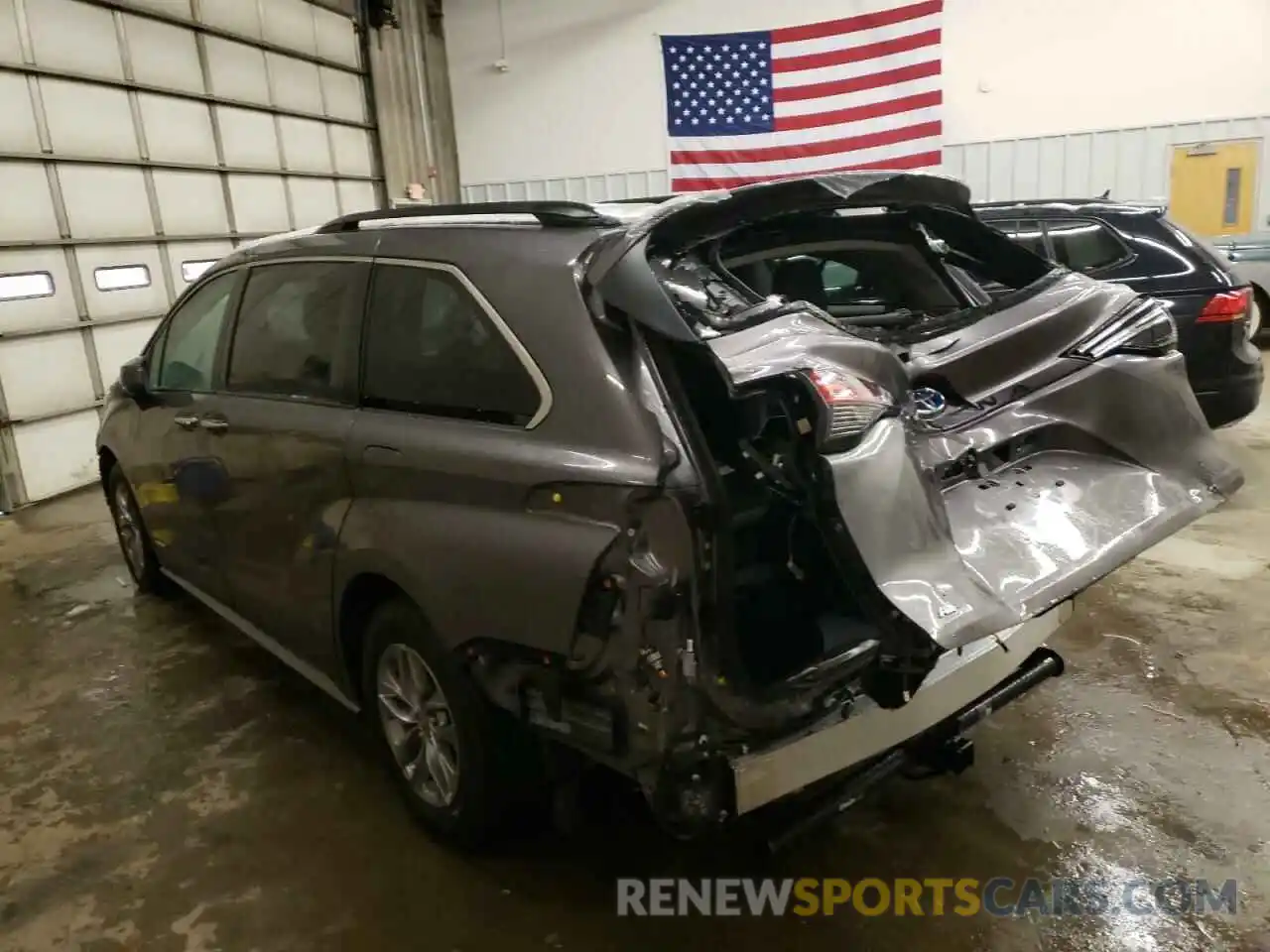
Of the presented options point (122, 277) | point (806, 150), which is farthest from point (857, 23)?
point (122, 277)

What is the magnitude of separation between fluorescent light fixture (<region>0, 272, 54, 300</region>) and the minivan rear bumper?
6.91 meters

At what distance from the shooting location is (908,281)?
312 cm

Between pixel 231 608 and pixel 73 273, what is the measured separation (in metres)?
5.13

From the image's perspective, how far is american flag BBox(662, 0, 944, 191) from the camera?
35.4 feet

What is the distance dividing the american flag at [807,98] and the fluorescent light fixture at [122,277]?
21.2 feet

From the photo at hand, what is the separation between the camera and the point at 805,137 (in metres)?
11.3

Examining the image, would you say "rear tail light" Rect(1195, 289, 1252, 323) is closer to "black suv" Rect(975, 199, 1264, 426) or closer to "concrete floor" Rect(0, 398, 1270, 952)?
"black suv" Rect(975, 199, 1264, 426)

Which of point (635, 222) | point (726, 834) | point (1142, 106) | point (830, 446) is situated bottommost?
point (726, 834)

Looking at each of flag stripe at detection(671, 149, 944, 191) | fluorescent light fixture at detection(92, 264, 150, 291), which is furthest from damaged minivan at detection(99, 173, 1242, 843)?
flag stripe at detection(671, 149, 944, 191)

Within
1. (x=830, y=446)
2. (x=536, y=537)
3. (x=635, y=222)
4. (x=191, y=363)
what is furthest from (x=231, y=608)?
(x=830, y=446)

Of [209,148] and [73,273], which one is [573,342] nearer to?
[73,273]

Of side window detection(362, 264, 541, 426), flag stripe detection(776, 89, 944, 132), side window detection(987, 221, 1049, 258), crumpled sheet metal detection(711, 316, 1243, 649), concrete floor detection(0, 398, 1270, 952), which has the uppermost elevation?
flag stripe detection(776, 89, 944, 132)

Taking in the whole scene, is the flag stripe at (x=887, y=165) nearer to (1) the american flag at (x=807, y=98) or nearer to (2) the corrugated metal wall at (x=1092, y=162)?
(1) the american flag at (x=807, y=98)

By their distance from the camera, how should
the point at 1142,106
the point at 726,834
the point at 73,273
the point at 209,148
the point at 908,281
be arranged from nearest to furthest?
the point at 726,834
the point at 908,281
the point at 73,273
the point at 209,148
the point at 1142,106
